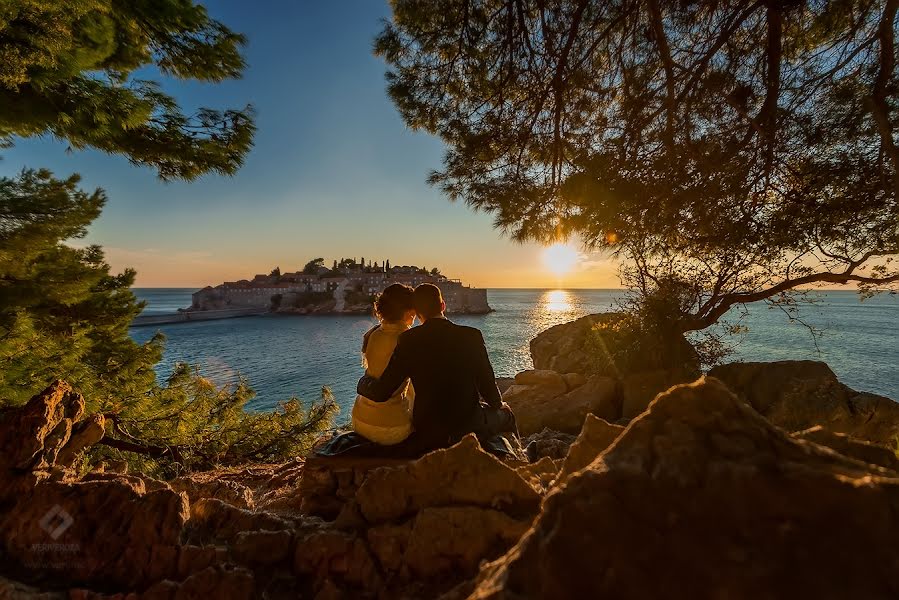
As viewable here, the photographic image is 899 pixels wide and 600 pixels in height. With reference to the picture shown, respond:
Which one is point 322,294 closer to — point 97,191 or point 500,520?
point 97,191

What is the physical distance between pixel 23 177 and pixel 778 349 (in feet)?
116

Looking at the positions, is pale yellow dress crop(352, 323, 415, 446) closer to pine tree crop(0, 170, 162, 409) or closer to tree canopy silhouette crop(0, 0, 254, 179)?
tree canopy silhouette crop(0, 0, 254, 179)

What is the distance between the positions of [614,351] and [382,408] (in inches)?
257

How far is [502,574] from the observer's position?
0.78m

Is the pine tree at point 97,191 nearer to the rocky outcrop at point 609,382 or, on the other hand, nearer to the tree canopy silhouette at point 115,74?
the tree canopy silhouette at point 115,74

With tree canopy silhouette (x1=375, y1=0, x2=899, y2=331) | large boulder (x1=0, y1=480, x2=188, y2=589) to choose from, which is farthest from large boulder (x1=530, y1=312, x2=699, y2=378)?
large boulder (x1=0, y1=480, x2=188, y2=589)

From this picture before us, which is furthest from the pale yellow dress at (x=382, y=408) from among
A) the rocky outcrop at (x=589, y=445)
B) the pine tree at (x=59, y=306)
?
the pine tree at (x=59, y=306)

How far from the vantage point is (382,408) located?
8.50ft

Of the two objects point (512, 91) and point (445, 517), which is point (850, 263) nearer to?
point (512, 91)

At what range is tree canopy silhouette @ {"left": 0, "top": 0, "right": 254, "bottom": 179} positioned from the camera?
2283mm

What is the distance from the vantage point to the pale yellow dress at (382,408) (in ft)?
8.48

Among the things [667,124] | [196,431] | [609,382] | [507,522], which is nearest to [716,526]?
[507,522]

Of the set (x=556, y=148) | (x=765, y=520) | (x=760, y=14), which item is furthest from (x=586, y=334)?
(x=765, y=520)

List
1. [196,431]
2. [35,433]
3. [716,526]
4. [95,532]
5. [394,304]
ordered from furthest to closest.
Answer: [196,431]
[394,304]
[35,433]
[95,532]
[716,526]
